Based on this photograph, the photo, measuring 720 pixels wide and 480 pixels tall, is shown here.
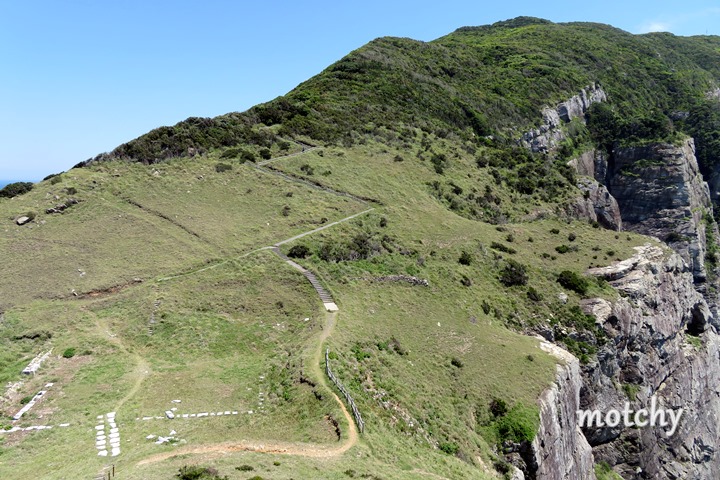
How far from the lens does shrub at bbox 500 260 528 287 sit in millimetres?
55000

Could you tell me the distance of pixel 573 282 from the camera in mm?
56156

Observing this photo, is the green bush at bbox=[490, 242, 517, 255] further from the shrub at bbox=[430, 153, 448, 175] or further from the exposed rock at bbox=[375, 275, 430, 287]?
the shrub at bbox=[430, 153, 448, 175]

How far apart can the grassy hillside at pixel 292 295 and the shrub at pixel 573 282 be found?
0.81 ft

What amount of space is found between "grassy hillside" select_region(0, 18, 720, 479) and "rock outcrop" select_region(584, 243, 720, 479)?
3.62m

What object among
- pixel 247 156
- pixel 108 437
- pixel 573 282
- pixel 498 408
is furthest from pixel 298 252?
pixel 573 282

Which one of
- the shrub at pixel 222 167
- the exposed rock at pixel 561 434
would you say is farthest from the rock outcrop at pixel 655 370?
the shrub at pixel 222 167

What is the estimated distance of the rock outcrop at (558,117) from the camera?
11064 cm

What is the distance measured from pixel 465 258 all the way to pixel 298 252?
66.8 feet

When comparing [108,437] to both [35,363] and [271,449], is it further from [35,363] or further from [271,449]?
[35,363]

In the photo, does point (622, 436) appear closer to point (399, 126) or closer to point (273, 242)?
point (273, 242)

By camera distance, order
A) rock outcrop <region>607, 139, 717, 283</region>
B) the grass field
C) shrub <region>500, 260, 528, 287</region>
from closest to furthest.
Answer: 1. the grass field
2. shrub <region>500, 260, 528, 287</region>
3. rock outcrop <region>607, 139, 717, 283</region>

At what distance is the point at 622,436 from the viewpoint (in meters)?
51.6

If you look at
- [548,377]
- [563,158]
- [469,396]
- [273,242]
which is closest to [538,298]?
[548,377]

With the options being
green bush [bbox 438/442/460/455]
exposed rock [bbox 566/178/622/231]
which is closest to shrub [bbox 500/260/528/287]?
green bush [bbox 438/442/460/455]
